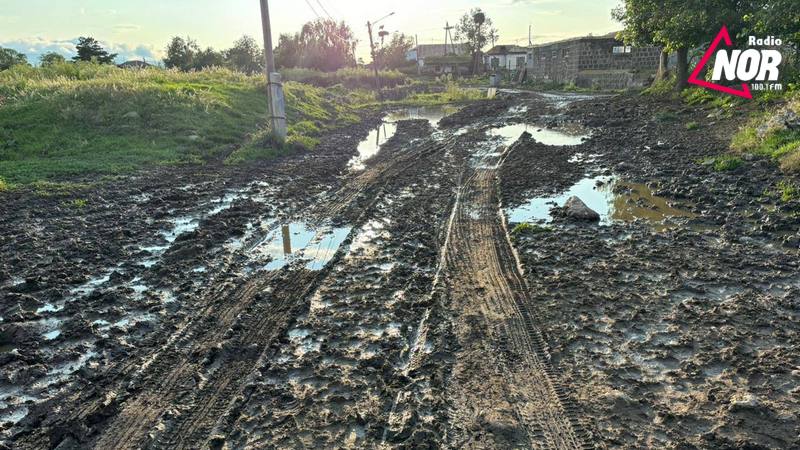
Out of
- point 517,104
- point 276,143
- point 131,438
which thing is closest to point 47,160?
point 276,143

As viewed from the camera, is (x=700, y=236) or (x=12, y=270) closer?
(x=12, y=270)

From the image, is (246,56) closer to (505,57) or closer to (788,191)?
(505,57)

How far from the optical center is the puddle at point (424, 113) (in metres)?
27.2

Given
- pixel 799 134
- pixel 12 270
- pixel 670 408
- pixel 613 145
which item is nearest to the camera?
pixel 670 408

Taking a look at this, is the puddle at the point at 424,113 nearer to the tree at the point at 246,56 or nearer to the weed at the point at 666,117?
the weed at the point at 666,117

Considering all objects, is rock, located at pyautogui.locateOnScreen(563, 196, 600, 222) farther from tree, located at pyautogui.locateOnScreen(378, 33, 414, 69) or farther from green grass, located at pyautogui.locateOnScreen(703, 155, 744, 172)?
tree, located at pyautogui.locateOnScreen(378, 33, 414, 69)

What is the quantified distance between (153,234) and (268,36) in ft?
31.2

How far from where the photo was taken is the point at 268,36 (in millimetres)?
15438

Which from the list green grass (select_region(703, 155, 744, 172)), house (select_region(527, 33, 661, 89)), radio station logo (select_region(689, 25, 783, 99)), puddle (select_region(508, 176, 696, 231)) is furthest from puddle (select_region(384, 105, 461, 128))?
puddle (select_region(508, 176, 696, 231))

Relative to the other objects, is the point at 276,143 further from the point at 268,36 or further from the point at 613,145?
the point at 613,145

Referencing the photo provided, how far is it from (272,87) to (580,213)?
10865 mm

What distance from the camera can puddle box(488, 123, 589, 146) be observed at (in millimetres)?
17075

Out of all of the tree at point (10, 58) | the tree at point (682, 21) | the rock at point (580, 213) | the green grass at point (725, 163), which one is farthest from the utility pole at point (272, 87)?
the tree at point (10, 58)

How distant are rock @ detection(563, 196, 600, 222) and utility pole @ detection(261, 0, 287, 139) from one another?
996cm
